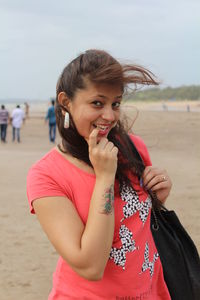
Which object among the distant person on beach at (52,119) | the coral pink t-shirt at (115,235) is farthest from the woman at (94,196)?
the distant person on beach at (52,119)

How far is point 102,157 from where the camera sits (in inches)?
65.7

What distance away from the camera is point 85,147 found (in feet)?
6.10

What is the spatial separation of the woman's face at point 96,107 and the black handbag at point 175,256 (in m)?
0.53

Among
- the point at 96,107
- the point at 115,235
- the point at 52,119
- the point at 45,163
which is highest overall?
the point at 96,107

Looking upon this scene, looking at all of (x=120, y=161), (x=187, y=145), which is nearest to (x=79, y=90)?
(x=120, y=161)

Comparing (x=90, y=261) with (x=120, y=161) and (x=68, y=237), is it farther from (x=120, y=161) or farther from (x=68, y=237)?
(x=120, y=161)

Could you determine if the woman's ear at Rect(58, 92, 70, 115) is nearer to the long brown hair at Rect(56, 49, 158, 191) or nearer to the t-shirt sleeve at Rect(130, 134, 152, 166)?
the long brown hair at Rect(56, 49, 158, 191)

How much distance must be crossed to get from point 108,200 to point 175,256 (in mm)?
560

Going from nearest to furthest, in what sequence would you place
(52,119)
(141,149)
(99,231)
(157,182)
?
1. (99,231)
2. (157,182)
3. (141,149)
4. (52,119)

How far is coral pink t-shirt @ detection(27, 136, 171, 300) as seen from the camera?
5.65 feet

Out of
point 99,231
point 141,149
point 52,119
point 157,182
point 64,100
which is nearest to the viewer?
point 99,231

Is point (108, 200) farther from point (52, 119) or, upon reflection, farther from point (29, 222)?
point (52, 119)

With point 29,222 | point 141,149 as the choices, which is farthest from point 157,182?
point 29,222

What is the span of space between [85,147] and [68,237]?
0.41m
